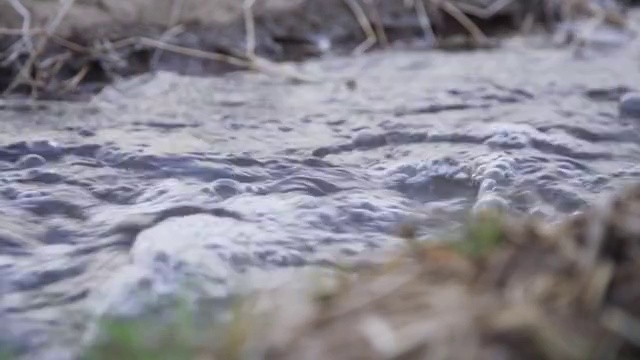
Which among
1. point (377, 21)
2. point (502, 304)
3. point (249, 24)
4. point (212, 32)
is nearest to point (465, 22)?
point (377, 21)

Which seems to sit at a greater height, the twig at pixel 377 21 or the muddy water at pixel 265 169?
the muddy water at pixel 265 169

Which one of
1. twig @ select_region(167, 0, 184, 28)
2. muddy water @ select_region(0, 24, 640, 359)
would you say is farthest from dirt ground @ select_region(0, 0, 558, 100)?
muddy water @ select_region(0, 24, 640, 359)

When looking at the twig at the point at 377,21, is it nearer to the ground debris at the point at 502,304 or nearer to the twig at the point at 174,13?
the twig at the point at 174,13

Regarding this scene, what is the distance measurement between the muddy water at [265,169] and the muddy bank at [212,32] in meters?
0.28

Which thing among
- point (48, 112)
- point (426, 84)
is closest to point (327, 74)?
point (426, 84)

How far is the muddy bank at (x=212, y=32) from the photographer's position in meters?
4.47

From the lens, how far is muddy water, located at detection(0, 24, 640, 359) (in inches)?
91.2

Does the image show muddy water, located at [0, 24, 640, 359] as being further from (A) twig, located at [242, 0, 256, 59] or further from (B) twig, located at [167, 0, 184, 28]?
(B) twig, located at [167, 0, 184, 28]

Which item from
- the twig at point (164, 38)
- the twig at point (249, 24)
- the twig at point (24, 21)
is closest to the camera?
the twig at point (24, 21)

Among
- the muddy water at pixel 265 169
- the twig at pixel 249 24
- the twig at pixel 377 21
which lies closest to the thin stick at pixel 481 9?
the twig at pixel 377 21

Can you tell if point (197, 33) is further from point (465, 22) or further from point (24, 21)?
point (465, 22)

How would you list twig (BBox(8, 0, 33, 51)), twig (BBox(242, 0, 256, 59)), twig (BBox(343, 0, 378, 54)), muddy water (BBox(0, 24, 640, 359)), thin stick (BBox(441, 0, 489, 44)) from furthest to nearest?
thin stick (BBox(441, 0, 489, 44)), twig (BBox(343, 0, 378, 54)), twig (BBox(242, 0, 256, 59)), twig (BBox(8, 0, 33, 51)), muddy water (BBox(0, 24, 640, 359))

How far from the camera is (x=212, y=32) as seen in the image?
16.6 ft

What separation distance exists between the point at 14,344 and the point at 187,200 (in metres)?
0.90
